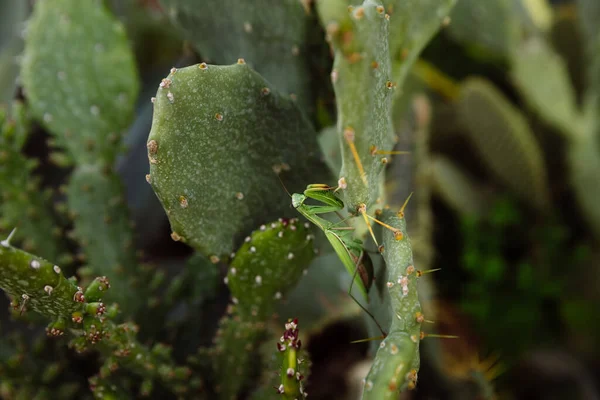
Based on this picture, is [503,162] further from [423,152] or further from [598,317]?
[598,317]

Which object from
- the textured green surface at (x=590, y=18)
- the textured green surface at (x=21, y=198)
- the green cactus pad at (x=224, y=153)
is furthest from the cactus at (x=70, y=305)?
Result: the textured green surface at (x=590, y=18)

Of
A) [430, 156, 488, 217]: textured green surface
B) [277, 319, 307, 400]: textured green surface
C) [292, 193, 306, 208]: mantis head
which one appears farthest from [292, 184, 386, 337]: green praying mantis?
[430, 156, 488, 217]: textured green surface

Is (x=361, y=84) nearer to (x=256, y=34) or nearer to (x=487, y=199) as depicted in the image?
(x=256, y=34)

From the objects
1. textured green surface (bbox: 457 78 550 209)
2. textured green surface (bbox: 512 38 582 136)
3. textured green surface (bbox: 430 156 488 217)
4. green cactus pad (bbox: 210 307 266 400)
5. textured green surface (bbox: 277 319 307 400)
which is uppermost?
textured green surface (bbox: 512 38 582 136)

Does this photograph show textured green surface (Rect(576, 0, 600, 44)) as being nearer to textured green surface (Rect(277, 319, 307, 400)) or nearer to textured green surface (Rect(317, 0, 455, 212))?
textured green surface (Rect(317, 0, 455, 212))

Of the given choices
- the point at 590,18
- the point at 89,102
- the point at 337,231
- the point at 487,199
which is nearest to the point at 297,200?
the point at 337,231

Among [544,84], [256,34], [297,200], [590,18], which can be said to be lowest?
[297,200]
